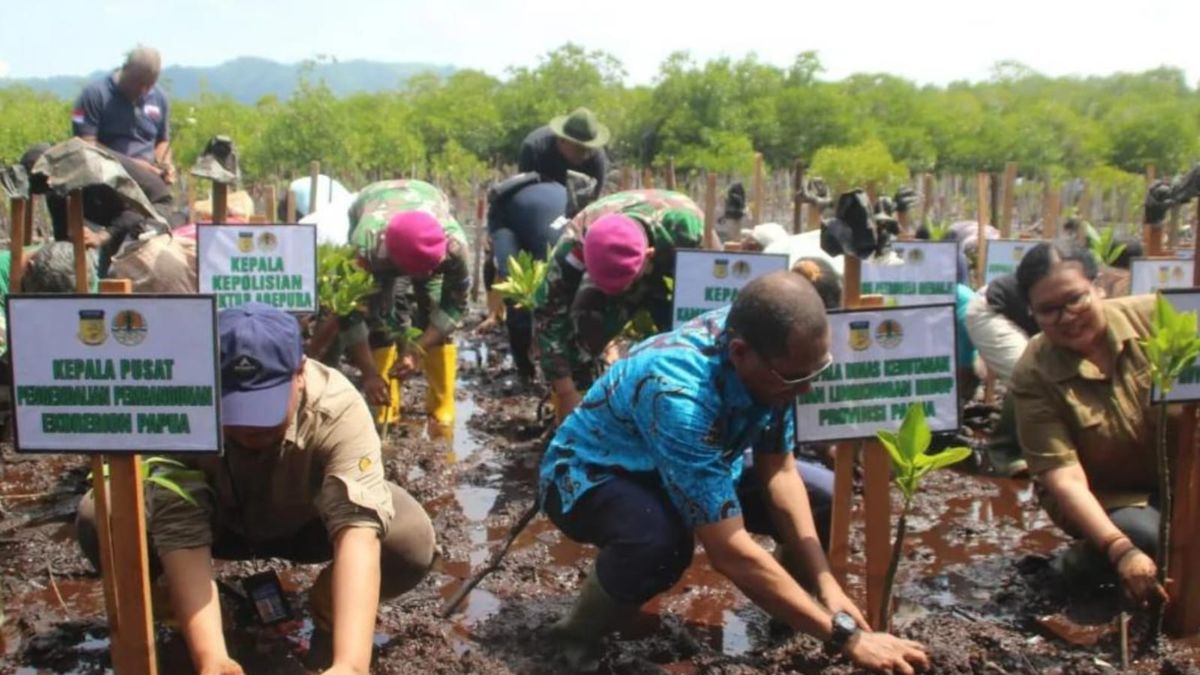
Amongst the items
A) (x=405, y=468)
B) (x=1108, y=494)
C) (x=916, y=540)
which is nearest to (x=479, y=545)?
(x=405, y=468)

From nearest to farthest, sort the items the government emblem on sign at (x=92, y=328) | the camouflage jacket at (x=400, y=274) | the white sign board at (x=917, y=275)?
the government emblem on sign at (x=92, y=328) → the camouflage jacket at (x=400, y=274) → the white sign board at (x=917, y=275)

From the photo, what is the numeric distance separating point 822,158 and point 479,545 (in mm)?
24695

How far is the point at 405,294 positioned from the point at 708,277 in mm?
1894

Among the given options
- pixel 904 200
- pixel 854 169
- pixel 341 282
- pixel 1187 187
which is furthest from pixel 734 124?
pixel 1187 187

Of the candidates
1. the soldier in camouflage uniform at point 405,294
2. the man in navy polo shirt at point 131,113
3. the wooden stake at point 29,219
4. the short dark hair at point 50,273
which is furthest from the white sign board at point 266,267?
the man in navy polo shirt at point 131,113

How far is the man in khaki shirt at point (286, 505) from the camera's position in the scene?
259 centimetres

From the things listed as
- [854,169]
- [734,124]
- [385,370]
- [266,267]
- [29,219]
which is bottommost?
[385,370]

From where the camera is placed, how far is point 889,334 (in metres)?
3.01

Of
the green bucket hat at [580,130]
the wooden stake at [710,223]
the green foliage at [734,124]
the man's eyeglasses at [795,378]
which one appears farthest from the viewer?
the green foliage at [734,124]

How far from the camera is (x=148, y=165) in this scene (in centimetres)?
684

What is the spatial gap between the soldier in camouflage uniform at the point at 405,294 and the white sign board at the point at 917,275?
211cm

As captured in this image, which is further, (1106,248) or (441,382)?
(441,382)

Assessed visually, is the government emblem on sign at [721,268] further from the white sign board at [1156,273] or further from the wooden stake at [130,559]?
the wooden stake at [130,559]

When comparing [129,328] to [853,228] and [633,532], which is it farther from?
[853,228]
